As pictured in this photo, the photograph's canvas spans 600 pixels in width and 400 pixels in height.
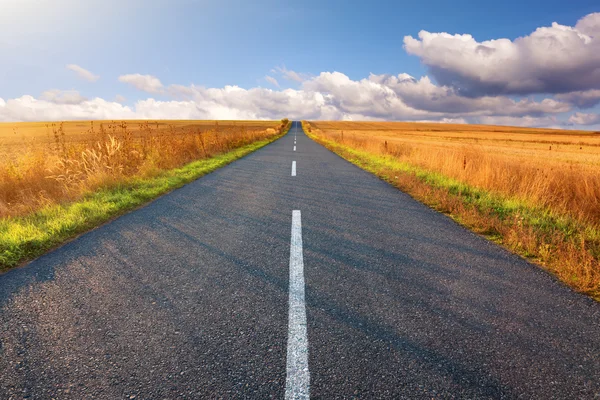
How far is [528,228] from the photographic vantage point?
4926mm

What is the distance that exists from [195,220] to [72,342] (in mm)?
3112

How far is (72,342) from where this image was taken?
2.38 m

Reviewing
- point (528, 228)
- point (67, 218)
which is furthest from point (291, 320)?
point (67, 218)

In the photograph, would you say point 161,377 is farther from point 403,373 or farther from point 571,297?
point 571,297

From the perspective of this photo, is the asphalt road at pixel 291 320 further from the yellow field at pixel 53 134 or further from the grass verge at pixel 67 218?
the yellow field at pixel 53 134

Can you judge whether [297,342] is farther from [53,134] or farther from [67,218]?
[53,134]

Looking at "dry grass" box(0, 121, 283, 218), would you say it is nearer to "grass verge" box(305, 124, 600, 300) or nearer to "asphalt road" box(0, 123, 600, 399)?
"asphalt road" box(0, 123, 600, 399)

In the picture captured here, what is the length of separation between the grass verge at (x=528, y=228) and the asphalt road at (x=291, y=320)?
0.28 metres

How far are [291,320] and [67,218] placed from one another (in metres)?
4.78

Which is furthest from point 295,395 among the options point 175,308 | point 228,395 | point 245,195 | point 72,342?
point 245,195

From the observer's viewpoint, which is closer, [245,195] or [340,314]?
[340,314]

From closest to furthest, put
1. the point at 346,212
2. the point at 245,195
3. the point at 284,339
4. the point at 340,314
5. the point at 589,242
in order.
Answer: the point at 284,339, the point at 340,314, the point at 589,242, the point at 346,212, the point at 245,195

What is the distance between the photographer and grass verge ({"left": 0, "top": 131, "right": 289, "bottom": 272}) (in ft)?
13.8

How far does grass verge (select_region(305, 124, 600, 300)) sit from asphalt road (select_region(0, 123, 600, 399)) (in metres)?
0.28
